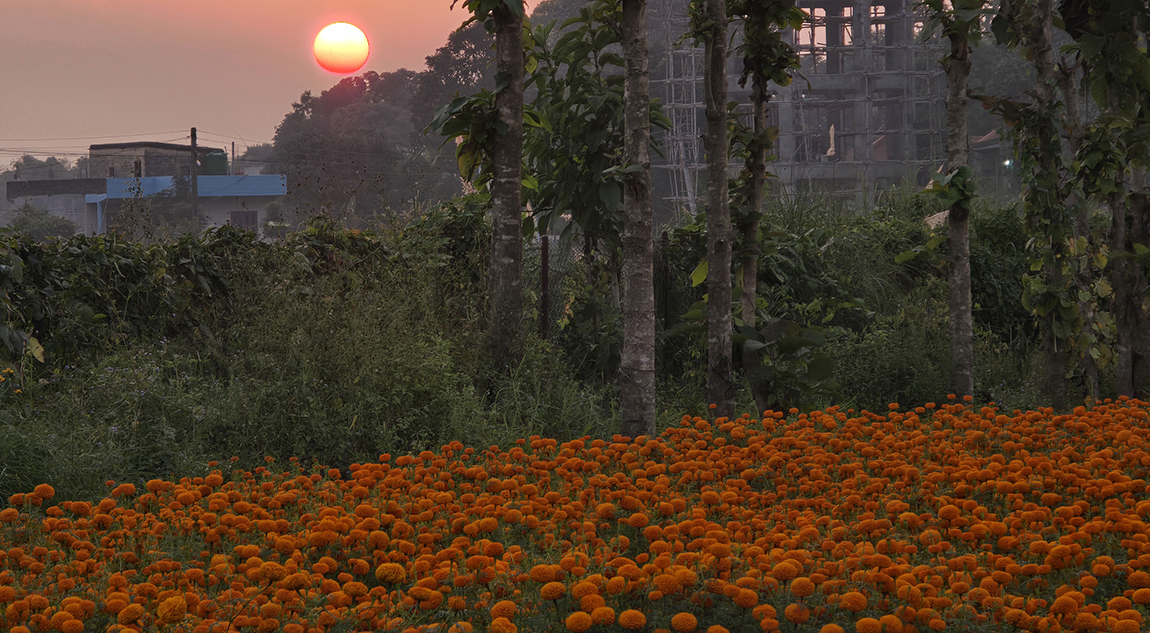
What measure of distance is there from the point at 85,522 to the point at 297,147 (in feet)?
125

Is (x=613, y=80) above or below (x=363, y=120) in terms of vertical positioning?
below

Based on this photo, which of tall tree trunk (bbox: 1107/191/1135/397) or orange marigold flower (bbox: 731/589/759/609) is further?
tall tree trunk (bbox: 1107/191/1135/397)

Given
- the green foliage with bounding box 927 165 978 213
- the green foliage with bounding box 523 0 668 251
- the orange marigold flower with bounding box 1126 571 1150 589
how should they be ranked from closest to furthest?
1. the orange marigold flower with bounding box 1126 571 1150 589
2. the green foliage with bounding box 927 165 978 213
3. the green foliage with bounding box 523 0 668 251

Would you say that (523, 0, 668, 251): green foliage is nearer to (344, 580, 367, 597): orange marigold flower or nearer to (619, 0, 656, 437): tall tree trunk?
(619, 0, 656, 437): tall tree trunk

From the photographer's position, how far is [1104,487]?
329 centimetres

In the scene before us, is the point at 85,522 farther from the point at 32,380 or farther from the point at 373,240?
the point at 373,240

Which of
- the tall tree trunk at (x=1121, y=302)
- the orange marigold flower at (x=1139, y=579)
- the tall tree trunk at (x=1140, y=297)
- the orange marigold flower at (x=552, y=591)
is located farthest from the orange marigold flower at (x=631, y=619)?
the tall tree trunk at (x=1140, y=297)

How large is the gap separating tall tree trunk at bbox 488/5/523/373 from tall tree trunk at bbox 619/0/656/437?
1587 mm

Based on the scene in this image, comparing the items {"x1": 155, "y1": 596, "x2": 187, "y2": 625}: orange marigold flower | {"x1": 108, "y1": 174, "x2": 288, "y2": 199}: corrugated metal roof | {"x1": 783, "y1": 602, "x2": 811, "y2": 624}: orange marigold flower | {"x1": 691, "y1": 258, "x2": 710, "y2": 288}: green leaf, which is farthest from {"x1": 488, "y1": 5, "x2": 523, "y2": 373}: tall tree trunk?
{"x1": 108, "y1": 174, "x2": 288, "y2": 199}: corrugated metal roof

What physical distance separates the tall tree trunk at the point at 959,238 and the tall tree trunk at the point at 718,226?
61.6 inches

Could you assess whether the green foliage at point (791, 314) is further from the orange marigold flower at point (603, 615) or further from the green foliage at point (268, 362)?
the orange marigold flower at point (603, 615)

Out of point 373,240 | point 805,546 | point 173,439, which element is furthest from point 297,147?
point 805,546

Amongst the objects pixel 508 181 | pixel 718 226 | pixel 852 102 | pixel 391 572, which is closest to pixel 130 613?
pixel 391 572

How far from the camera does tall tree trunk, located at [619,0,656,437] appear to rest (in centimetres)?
549
